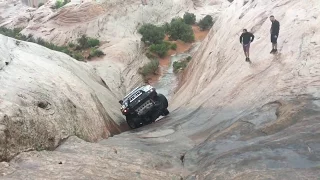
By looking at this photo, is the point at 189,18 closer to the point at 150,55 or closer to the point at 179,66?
the point at 150,55

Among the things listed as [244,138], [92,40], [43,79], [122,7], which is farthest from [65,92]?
[122,7]

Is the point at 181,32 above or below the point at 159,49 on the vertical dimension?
above

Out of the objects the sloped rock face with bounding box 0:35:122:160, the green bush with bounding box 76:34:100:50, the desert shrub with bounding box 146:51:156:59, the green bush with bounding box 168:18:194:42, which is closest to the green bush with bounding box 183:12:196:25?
the green bush with bounding box 168:18:194:42

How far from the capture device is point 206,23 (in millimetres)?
49781

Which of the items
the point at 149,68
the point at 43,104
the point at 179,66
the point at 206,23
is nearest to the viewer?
the point at 43,104

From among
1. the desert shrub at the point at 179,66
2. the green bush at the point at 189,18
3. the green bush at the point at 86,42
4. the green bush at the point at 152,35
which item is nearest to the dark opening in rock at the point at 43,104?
the desert shrub at the point at 179,66

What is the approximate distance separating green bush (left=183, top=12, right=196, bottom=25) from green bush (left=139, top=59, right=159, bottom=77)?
15.9 metres

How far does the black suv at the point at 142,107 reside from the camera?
18.0 m

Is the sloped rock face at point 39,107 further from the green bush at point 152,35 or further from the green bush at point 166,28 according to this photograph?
the green bush at point 166,28

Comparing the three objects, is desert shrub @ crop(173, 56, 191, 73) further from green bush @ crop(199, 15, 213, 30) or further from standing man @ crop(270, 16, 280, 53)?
standing man @ crop(270, 16, 280, 53)

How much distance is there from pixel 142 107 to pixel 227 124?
6274 mm

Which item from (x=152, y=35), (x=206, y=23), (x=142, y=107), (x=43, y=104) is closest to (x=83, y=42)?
(x=152, y=35)

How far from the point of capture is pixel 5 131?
895 cm

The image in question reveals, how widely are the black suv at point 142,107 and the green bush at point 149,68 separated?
1685cm
